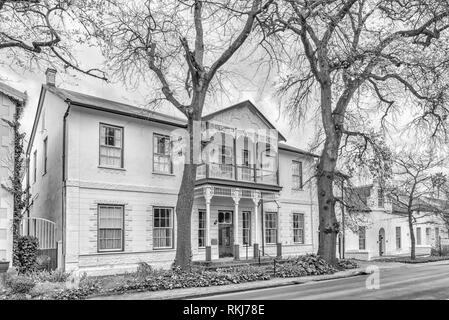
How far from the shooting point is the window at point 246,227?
27.6 metres

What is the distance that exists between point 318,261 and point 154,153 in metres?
9.22

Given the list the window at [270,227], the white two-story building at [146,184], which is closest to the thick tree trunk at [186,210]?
the white two-story building at [146,184]

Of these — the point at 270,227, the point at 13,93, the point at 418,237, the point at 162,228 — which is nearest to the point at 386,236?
the point at 418,237

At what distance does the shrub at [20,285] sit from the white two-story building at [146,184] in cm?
651

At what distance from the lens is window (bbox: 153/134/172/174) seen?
23547 millimetres

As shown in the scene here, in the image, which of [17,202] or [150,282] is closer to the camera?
[150,282]

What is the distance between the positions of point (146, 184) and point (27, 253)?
6.26 meters

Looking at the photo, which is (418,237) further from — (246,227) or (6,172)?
(6,172)

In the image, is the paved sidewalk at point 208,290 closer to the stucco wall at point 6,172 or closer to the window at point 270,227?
the stucco wall at point 6,172

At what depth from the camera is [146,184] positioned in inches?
899

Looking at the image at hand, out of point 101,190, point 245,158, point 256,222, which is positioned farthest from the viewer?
point 245,158

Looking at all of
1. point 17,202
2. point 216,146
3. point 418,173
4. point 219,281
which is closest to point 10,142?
point 17,202

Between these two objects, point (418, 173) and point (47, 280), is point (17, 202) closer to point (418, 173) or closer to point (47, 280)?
point (47, 280)

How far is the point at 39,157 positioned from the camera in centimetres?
2589
